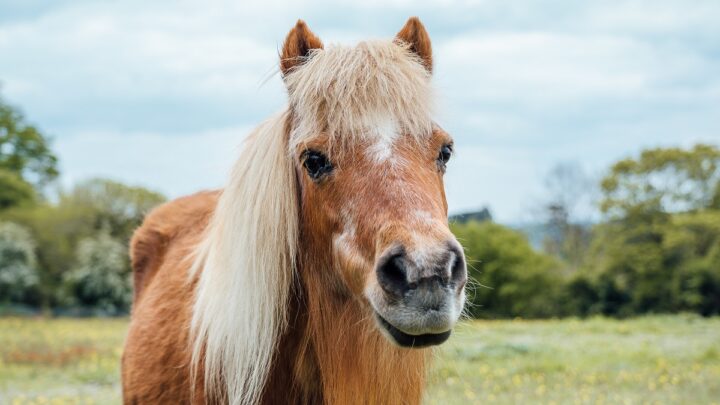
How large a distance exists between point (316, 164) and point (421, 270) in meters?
0.73

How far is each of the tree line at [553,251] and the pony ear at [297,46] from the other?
68.9 feet

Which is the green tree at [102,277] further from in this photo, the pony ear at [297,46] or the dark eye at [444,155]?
the dark eye at [444,155]

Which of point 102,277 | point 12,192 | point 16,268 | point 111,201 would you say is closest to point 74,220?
point 111,201

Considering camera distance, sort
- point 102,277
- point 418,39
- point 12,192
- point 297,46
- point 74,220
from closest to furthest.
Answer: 1. point 297,46
2. point 418,39
3. point 102,277
4. point 74,220
5. point 12,192

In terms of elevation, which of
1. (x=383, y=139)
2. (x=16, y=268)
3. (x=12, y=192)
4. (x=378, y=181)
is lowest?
(x=16, y=268)

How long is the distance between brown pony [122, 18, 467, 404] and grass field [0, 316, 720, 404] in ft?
1.76

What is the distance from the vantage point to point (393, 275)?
88.4 inches

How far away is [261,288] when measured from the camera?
286 cm

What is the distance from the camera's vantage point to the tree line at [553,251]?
28.1 meters

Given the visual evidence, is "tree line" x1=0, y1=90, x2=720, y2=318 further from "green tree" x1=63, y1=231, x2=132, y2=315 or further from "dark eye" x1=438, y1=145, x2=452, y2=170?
"dark eye" x1=438, y1=145, x2=452, y2=170

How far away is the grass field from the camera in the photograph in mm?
7438

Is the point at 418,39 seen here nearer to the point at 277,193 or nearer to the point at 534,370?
the point at 277,193

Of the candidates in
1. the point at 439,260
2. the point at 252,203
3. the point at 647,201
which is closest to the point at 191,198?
the point at 252,203

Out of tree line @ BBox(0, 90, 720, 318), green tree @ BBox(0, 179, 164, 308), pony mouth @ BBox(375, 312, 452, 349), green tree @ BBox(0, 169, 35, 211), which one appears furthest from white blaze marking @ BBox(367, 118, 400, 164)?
green tree @ BBox(0, 169, 35, 211)
